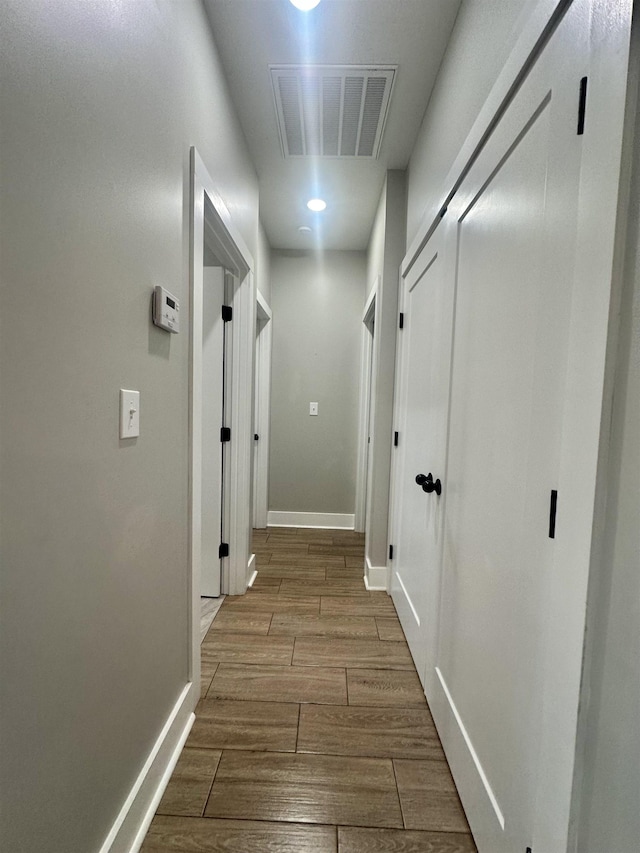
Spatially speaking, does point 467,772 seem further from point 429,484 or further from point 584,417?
point 584,417

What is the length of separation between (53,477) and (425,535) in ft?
4.47

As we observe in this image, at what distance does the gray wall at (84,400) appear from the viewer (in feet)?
1.97

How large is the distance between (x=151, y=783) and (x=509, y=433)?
1.42 m

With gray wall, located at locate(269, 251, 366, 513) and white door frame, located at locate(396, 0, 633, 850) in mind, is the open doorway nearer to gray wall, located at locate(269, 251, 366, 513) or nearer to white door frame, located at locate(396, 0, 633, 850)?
gray wall, located at locate(269, 251, 366, 513)

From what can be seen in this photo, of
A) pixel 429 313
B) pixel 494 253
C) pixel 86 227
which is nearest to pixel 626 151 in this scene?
pixel 494 253

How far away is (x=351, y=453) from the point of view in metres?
3.68

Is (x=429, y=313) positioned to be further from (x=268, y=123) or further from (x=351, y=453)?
(x=351, y=453)

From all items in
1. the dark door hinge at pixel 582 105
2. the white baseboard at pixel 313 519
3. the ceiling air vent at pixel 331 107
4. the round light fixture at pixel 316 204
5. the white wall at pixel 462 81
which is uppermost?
the round light fixture at pixel 316 204

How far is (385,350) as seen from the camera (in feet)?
7.89

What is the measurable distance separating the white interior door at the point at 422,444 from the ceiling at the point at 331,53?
0.75 metres

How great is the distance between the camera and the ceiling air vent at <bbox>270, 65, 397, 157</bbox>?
1640 millimetres

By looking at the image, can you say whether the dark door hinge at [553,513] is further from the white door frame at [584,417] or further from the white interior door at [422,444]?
the white interior door at [422,444]

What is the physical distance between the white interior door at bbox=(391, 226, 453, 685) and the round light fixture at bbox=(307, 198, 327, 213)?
106 cm

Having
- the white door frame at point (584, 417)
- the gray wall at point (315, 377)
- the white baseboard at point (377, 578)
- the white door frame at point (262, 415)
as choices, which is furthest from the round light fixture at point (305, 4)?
the white baseboard at point (377, 578)
